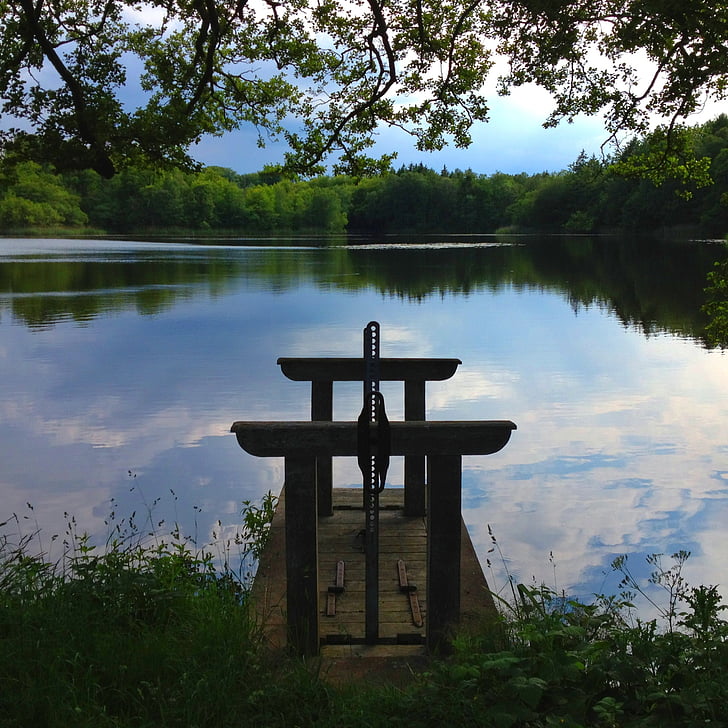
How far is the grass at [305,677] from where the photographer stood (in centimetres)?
300

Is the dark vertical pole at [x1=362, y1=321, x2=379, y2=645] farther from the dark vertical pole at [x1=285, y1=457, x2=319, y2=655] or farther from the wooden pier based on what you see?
the dark vertical pole at [x1=285, y1=457, x2=319, y2=655]

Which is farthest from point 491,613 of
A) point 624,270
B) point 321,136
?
point 624,270

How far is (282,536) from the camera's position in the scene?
575 cm

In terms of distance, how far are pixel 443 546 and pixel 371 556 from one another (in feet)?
1.71

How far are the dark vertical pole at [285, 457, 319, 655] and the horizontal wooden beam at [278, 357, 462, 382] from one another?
229cm

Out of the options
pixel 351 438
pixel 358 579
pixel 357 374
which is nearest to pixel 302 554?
pixel 351 438

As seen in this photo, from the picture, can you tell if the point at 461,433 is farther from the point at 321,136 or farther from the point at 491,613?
the point at 321,136

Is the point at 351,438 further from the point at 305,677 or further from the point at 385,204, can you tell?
the point at 385,204

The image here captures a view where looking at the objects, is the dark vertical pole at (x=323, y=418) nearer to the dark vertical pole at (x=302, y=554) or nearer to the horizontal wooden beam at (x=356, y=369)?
the horizontal wooden beam at (x=356, y=369)

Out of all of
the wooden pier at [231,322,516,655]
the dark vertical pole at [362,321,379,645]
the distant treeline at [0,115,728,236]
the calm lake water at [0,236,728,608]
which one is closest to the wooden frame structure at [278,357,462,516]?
the wooden pier at [231,322,516,655]

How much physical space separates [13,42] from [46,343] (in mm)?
10346

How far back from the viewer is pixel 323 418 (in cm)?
621

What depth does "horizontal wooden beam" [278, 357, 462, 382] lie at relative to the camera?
6055 millimetres

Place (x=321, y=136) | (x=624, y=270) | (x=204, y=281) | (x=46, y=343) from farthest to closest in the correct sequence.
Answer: (x=624, y=270) → (x=204, y=281) → (x=46, y=343) → (x=321, y=136)
